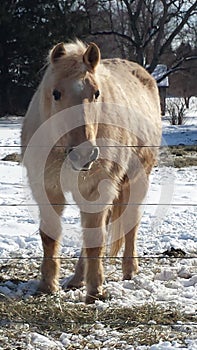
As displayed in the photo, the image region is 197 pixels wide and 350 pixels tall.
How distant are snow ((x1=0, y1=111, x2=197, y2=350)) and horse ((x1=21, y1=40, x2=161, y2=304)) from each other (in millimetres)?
207

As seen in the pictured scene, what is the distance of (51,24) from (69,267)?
75.8 ft

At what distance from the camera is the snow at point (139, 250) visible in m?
3.65

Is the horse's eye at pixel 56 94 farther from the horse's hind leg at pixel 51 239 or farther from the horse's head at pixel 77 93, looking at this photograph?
the horse's hind leg at pixel 51 239

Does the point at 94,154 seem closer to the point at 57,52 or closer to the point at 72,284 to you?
the point at 57,52

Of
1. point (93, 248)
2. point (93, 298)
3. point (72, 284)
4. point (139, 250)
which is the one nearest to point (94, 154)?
point (93, 248)

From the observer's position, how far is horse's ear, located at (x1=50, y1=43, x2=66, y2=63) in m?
4.38

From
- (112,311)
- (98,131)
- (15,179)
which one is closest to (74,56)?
(98,131)

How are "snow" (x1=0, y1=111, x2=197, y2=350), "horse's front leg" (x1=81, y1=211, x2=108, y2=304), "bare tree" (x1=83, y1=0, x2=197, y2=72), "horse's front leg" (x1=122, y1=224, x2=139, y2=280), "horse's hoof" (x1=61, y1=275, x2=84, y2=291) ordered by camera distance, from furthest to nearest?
1. "bare tree" (x1=83, y1=0, x2=197, y2=72)
2. "horse's front leg" (x1=122, y1=224, x2=139, y2=280)
3. "horse's hoof" (x1=61, y1=275, x2=84, y2=291)
4. "horse's front leg" (x1=81, y1=211, x2=108, y2=304)
5. "snow" (x1=0, y1=111, x2=197, y2=350)

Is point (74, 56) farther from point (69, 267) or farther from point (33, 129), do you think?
point (69, 267)

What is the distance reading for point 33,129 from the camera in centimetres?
477

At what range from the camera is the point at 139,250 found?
6.05m

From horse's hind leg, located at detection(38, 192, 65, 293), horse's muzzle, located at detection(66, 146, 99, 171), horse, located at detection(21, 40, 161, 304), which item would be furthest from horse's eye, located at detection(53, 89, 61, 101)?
horse's hind leg, located at detection(38, 192, 65, 293)

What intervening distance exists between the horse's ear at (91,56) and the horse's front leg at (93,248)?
1.18 metres

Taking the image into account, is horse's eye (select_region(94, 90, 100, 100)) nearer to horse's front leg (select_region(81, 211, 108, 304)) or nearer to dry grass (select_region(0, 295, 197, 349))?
horse's front leg (select_region(81, 211, 108, 304))
